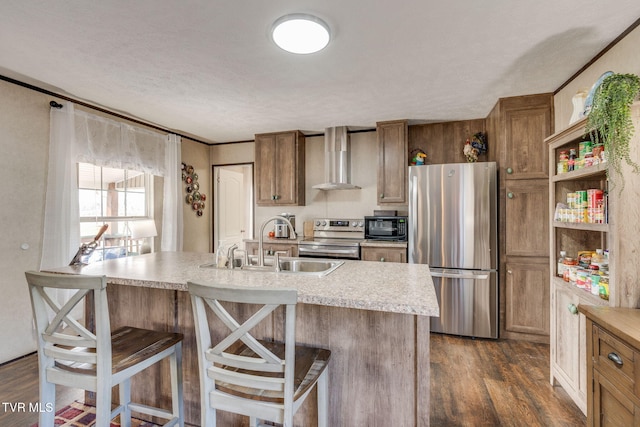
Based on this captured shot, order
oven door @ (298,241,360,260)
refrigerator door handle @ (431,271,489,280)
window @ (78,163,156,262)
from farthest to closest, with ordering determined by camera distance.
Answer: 1. oven door @ (298,241,360,260)
2. window @ (78,163,156,262)
3. refrigerator door handle @ (431,271,489,280)

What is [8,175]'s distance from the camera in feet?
8.16

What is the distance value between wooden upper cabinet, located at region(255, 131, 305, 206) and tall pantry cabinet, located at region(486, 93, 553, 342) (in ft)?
7.95

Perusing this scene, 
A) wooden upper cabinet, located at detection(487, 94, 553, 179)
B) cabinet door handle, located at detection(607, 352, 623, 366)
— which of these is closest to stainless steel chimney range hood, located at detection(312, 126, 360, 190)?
wooden upper cabinet, located at detection(487, 94, 553, 179)

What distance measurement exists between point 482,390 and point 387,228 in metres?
1.89

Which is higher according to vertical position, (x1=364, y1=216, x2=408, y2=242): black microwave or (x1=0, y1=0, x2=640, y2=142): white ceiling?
(x1=0, y1=0, x2=640, y2=142): white ceiling

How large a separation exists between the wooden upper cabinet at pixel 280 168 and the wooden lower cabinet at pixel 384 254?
123 cm

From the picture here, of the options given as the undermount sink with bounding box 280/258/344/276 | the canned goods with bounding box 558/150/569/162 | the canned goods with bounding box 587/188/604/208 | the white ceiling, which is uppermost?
the white ceiling

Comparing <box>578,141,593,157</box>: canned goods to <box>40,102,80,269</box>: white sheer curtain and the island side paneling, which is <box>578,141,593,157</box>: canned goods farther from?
<box>40,102,80,269</box>: white sheer curtain

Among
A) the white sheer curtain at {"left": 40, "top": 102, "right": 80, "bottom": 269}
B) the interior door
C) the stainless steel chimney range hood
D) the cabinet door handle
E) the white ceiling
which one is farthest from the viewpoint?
the interior door

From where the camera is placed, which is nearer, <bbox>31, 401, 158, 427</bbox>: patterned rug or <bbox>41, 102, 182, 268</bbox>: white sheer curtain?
<bbox>31, 401, 158, 427</bbox>: patterned rug

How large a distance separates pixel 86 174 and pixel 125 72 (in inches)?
55.7

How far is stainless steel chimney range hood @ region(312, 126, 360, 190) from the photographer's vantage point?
394 cm

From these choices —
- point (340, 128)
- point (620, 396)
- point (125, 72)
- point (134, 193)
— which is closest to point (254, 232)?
point (134, 193)

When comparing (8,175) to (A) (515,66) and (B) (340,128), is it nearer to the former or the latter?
(B) (340,128)
